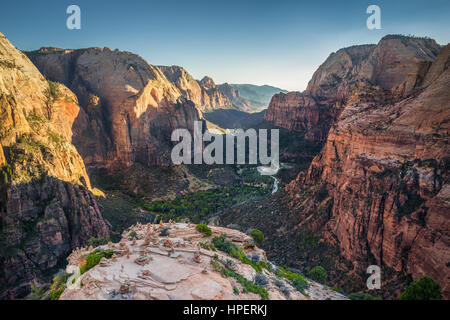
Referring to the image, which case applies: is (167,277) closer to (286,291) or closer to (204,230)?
(286,291)

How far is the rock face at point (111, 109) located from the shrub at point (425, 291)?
89.5 meters

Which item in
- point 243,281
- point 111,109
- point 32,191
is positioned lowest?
point 243,281

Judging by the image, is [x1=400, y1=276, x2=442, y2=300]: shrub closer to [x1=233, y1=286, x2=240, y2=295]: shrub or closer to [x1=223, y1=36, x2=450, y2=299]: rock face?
[x1=223, y1=36, x2=450, y2=299]: rock face

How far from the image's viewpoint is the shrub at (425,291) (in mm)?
21969

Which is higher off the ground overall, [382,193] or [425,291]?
[382,193]

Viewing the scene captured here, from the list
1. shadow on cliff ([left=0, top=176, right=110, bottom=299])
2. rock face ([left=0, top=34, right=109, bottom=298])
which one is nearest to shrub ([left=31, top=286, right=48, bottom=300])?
shadow on cliff ([left=0, top=176, right=110, bottom=299])

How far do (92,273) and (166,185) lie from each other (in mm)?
76219

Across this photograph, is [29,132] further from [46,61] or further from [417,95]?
[417,95]

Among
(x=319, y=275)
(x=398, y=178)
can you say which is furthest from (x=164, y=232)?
(x=398, y=178)

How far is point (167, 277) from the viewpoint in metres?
17.5

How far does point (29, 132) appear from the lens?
5081 cm

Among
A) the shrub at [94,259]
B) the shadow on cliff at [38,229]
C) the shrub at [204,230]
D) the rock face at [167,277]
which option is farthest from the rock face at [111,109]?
the shrub at [94,259]

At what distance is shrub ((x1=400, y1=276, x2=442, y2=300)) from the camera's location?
2197 cm

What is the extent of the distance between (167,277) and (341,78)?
156933mm
